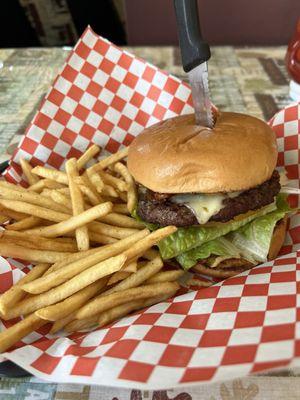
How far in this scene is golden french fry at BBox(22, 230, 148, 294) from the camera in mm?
1373

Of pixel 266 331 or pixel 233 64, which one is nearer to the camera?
pixel 266 331

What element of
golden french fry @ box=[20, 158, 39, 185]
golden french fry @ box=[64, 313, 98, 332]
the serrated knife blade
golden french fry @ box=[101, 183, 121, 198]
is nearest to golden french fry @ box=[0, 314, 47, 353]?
golden french fry @ box=[64, 313, 98, 332]

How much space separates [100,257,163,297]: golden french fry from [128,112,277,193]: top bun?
0.94 ft

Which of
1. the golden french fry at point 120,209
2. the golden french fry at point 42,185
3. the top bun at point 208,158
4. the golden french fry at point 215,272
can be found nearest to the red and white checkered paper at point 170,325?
the golden french fry at point 215,272

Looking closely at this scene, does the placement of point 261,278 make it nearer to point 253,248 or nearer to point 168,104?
point 253,248

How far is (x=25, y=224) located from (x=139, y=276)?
1.69 ft

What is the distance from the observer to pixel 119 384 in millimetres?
1039

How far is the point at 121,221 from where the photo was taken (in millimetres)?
1712

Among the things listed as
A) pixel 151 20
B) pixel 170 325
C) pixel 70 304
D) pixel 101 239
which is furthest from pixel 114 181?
pixel 151 20

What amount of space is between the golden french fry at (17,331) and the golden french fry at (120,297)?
141 mm

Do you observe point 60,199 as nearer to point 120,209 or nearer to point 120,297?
point 120,209

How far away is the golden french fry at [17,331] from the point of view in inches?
49.6

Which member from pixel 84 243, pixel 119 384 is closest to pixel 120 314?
pixel 84 243

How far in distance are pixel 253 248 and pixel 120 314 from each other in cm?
59
